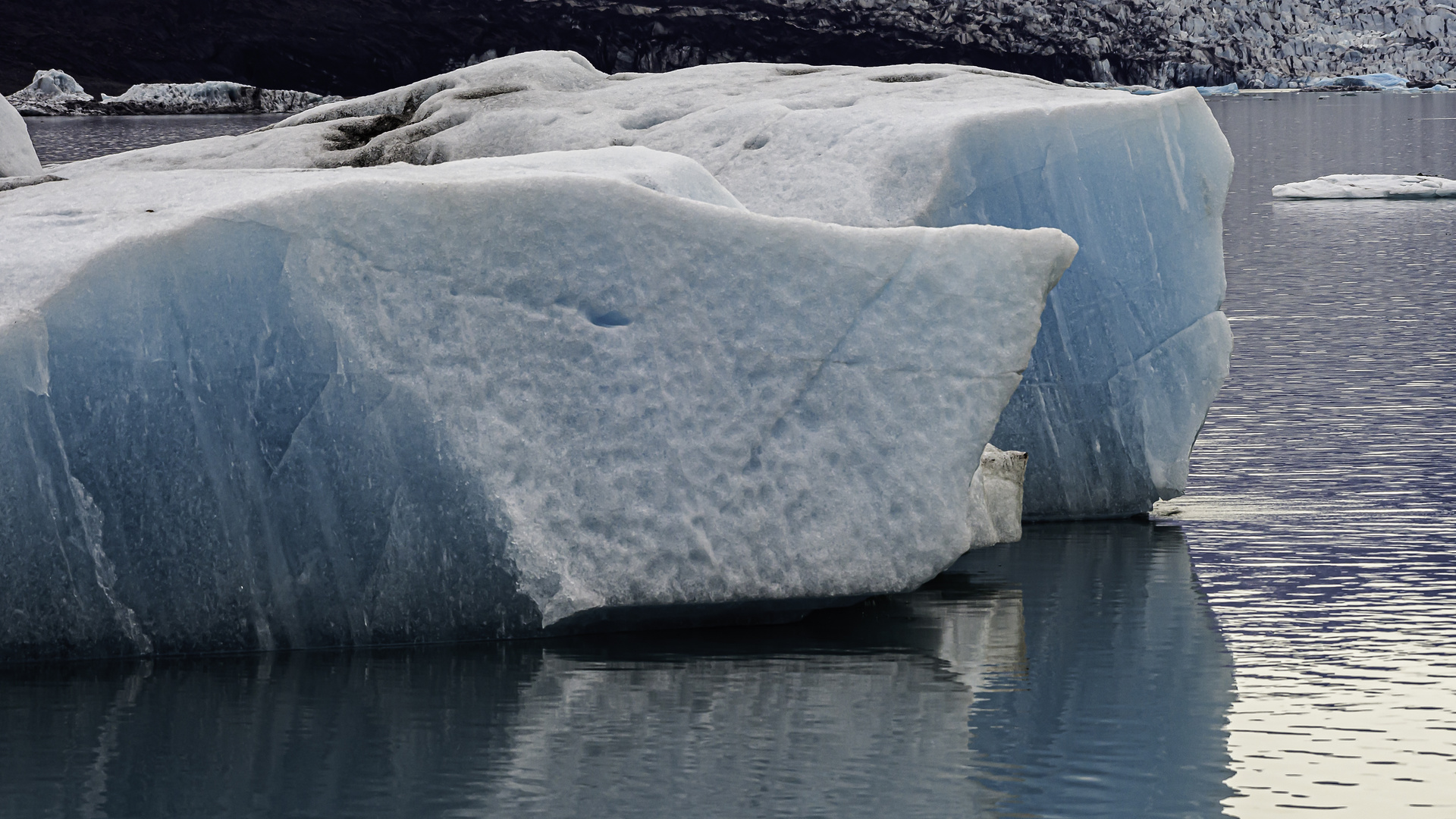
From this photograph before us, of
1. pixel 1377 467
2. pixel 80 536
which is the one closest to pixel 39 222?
pixel 80 536

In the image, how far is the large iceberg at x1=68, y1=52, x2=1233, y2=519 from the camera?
808cm

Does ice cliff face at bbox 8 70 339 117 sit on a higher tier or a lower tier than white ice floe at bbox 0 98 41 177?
lower

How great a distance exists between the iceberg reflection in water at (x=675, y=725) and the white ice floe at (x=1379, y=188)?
24315mm

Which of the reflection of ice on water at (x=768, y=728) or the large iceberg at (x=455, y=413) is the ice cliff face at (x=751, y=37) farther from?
the reflection of ice on water at (x=768, y=728)

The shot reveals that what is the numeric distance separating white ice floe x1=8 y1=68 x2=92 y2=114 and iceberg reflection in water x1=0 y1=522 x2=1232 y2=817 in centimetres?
7162

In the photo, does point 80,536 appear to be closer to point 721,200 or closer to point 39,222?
point 39,222

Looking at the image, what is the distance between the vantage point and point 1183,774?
4852 millimetres

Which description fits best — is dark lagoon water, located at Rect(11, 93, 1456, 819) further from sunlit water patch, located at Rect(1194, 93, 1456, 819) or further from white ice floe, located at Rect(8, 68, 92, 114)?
white ice floe, located at Rect(8, 68, 92, 114)

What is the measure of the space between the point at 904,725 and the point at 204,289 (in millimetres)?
2739

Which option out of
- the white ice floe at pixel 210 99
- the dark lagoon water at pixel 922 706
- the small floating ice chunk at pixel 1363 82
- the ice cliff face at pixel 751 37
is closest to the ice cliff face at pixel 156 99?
the white ice floe at pixel 210 99

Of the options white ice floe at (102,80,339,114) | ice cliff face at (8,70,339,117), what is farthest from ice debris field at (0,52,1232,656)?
white ice floe at (102,80,339,114)

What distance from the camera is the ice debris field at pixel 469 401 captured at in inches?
229

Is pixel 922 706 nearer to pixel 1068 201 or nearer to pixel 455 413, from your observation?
pixel 455 413

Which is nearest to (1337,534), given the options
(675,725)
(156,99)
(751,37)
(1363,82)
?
(675,725)
